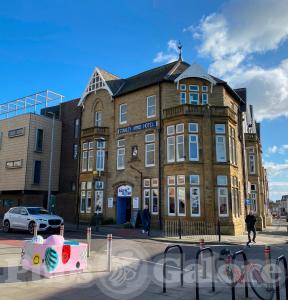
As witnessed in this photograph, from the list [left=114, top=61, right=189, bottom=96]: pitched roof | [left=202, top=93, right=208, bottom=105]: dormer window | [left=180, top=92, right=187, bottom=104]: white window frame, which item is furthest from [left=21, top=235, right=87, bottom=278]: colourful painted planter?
[left=114, top=61, right=189, bottom=96]: pitched roof

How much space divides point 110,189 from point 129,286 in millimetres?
20147

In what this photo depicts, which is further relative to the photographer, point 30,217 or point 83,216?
point 83,216

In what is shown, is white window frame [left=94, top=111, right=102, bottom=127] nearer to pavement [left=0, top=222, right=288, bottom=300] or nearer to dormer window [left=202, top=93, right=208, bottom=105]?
dormer window [left=202, top=93, right=208, bottom=105]

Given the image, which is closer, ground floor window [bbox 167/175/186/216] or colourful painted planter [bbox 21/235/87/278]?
colourful painted planter [bbox 21/235/87/278]

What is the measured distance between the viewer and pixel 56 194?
3466cm

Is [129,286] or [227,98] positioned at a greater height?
[227,98]

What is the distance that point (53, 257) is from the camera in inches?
A: 333

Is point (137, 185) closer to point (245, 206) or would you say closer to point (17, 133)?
point (245, 206)

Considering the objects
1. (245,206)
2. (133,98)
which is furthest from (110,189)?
(245,206)

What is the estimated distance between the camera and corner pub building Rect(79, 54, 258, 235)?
904 inches

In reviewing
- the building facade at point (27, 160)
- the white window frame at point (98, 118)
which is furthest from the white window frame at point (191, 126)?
the building facade at point (27, 160)

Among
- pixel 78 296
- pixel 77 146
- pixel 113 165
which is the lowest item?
pixel 78 296

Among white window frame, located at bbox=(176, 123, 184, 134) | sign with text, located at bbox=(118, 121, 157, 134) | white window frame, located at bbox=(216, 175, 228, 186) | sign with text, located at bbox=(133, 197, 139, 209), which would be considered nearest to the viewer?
white window frame, located at bbox=(216, 175, 228, 186)

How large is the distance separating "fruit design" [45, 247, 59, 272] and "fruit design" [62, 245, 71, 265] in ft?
0.78
